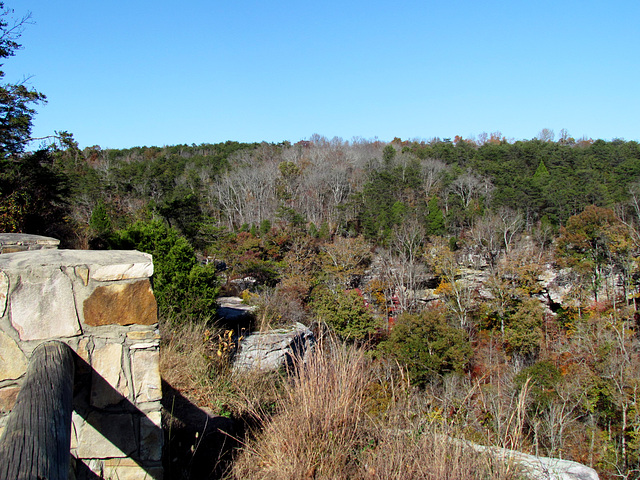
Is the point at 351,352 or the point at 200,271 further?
the point at 200,271

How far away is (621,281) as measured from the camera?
34.0m

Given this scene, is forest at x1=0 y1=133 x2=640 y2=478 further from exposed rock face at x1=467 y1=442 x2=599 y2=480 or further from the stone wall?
the stone wall

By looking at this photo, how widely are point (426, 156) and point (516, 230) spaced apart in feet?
77.2

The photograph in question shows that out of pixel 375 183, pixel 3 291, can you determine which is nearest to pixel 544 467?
pixel 3 291

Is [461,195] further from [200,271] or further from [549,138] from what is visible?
[200,271]

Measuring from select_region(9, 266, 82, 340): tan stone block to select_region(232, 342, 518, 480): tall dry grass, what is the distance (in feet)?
3.92

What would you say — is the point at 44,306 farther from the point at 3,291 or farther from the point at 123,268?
the point at 123,268

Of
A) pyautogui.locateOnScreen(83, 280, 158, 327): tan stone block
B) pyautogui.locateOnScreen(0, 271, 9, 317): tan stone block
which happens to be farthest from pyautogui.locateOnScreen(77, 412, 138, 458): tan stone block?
pyautogui.locateOnScreen(0, 271, 9, 317): tan stone block

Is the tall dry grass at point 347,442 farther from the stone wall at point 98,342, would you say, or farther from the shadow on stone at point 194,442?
the stone wall at point 98,342

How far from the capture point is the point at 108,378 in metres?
1.81

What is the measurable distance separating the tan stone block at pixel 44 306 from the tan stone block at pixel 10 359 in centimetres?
4

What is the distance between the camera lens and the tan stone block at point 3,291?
5.32ft

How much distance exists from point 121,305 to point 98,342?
17 cm

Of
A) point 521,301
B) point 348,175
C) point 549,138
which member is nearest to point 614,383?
point 521,301
